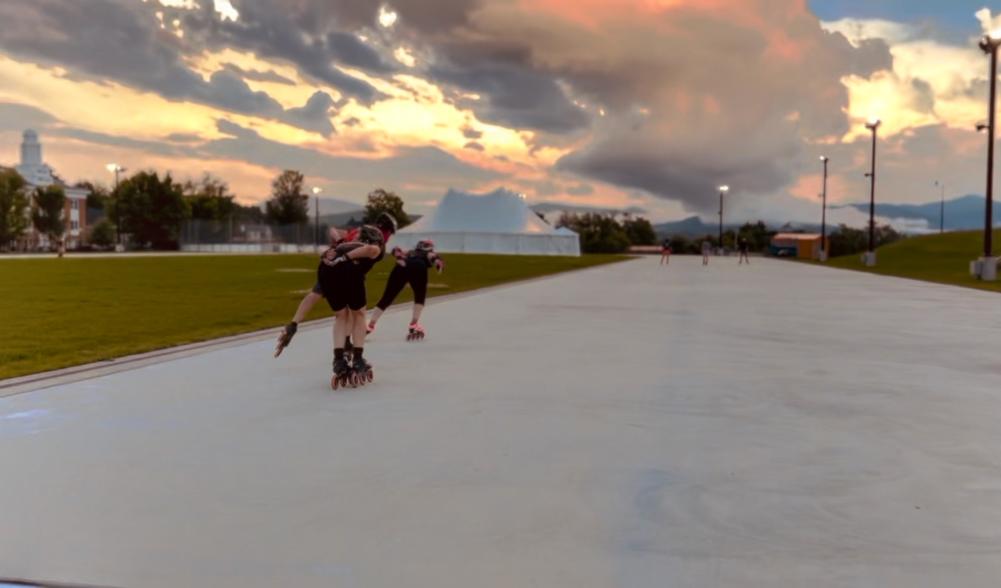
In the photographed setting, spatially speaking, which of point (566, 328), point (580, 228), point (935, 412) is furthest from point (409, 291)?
point (580, 228)

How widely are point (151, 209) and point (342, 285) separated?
3946 inches

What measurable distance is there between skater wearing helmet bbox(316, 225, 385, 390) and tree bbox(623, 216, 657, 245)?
14598 cm

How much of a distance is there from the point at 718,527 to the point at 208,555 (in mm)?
2481

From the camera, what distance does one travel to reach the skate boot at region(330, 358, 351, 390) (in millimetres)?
7543

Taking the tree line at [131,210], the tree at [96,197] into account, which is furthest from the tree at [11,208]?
the tree at [96,197]

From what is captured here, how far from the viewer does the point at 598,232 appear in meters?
141

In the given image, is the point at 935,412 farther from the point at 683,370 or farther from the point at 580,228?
the point at 580,228

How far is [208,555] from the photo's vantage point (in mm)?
3457

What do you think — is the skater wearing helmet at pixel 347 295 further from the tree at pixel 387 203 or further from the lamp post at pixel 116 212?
the tree at pixel 387 203

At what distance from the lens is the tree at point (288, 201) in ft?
446

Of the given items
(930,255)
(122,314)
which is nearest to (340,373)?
(122,314)

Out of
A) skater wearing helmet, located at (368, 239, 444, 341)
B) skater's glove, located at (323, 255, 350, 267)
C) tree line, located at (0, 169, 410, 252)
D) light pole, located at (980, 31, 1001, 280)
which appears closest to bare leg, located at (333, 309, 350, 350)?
skater's glove, located at (323, 255, 350, 267)

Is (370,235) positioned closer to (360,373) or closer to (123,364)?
(360,373)

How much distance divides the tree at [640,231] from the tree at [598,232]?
112 inches
